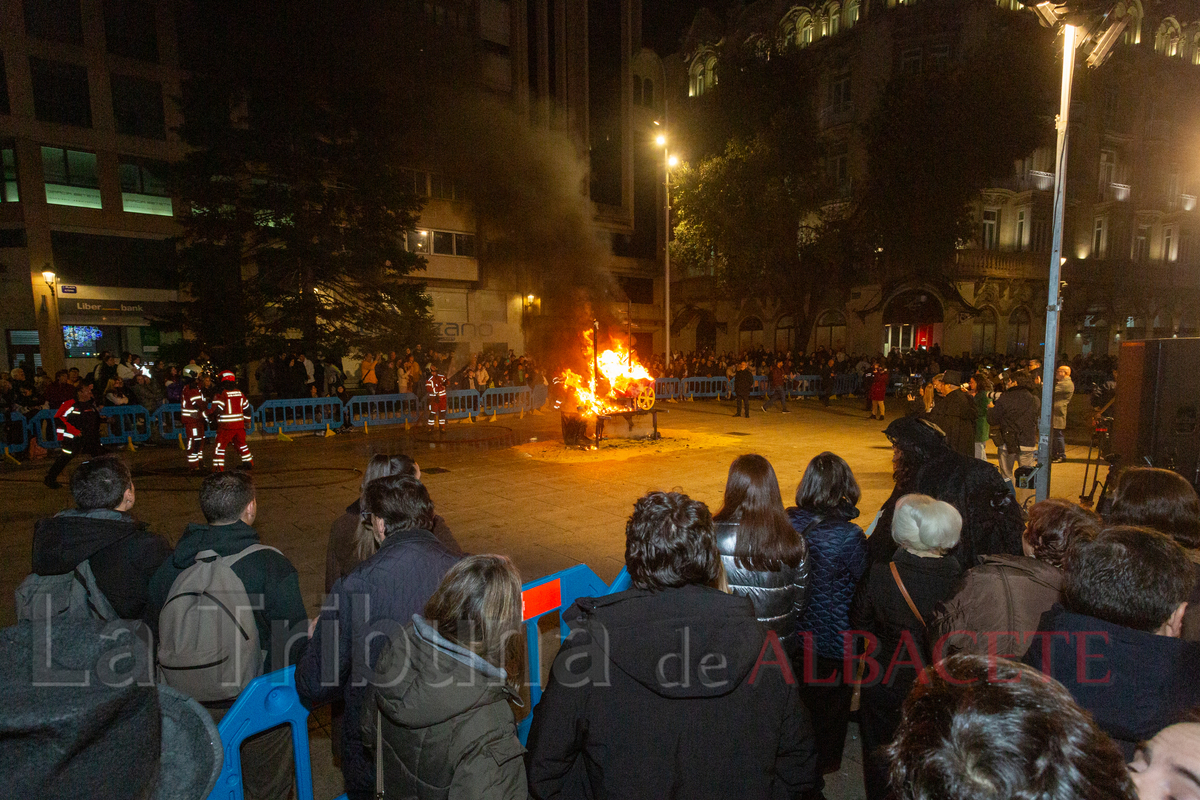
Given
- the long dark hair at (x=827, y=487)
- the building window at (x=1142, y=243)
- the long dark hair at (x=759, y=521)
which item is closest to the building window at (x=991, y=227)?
the building window at (x=1142, y=243)

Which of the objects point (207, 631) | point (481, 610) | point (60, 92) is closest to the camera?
point (481, 610)

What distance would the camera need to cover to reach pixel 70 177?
69.5 ft

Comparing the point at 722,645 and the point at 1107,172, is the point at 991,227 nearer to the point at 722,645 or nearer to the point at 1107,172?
the point at 1107,172

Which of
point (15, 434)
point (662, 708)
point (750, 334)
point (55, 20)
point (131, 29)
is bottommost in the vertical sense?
point (15, 434)

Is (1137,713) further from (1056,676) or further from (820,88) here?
(820,88)

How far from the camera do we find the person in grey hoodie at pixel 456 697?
5.83 ft

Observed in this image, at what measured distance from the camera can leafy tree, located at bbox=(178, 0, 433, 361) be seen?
1616 cm

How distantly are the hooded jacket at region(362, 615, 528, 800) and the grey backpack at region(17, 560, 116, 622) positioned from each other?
5.40ft

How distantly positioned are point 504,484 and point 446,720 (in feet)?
25.8

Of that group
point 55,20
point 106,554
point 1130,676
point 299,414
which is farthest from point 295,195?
point 1130,676

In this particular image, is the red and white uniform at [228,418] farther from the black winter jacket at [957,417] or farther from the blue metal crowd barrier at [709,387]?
the blue metal crowd barrier at [709,387]

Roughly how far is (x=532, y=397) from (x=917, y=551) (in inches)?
648

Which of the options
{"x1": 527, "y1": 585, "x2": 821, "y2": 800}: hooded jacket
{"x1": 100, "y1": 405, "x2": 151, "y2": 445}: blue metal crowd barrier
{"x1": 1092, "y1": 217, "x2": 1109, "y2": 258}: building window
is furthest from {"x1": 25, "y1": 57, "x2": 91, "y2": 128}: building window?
{"x1": 1092, "y1": 217, "x2": 1109, "y2": 258}: building window

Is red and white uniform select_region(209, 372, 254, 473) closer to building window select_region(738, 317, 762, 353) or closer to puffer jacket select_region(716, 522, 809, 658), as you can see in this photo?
puffer jacket select_region(716, 522, 809, 658)
